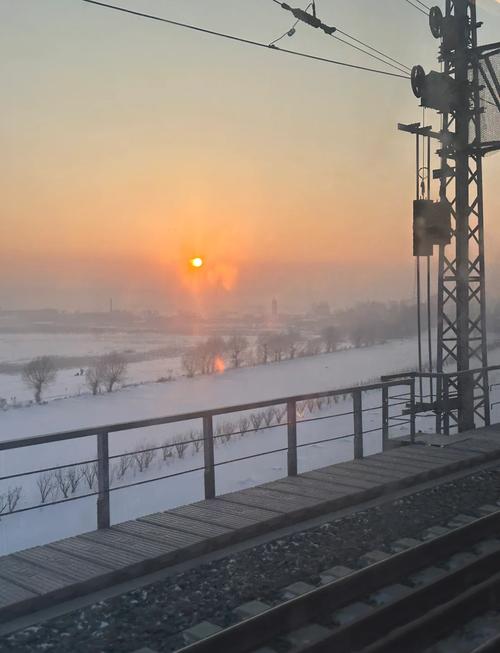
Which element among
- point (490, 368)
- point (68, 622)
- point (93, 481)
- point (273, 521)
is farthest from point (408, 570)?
point (93, 481)

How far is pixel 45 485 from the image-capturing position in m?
15.3

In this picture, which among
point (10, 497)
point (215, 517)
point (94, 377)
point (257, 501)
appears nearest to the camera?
point (215, 517)

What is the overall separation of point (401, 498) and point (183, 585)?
356cm

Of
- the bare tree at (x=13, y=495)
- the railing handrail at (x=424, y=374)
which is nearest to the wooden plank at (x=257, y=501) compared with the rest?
the railing handrail at (x=424, y=374)

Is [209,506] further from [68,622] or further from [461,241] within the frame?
[461,241]

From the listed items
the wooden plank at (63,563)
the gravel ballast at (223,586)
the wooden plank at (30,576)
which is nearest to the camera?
the gravel ballast at (223,586)

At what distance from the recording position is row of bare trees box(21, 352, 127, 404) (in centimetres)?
3512

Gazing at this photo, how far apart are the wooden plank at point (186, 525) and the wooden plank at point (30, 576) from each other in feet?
4.80

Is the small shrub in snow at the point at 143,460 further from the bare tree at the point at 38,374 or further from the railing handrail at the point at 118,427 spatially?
the bare tree at the point at 38,374

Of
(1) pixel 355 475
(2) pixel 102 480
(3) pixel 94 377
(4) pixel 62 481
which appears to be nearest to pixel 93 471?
(4) pixel 62 481

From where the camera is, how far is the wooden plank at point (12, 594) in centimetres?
477

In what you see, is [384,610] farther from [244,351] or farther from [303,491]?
[244,351]

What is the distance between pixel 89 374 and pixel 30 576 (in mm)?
34117

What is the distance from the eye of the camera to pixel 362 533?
6645 mm
